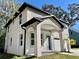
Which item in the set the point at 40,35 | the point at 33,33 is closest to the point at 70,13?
the point at 33,33

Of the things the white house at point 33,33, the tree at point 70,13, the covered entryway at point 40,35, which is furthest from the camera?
the tree at point 70,13

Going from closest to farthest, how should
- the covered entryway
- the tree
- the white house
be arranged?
the covered entryway → the white house → the tree

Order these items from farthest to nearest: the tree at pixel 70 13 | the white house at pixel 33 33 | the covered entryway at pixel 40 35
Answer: the tree at pixel 70 13 < the white house at pixel 33 33 < the covered entryway at pixel 40 35

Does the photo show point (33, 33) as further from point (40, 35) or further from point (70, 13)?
point (70, 13)

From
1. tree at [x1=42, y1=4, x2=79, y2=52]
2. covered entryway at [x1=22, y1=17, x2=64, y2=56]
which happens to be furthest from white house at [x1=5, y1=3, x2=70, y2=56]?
tree at [x1=42, y1=4, x2=79, y2=52]

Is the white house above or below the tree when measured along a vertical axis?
below

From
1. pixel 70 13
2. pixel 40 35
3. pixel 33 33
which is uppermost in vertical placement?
pixel 70 13

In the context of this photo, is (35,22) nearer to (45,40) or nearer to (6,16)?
(6,16)

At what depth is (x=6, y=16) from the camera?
1695 centimetres

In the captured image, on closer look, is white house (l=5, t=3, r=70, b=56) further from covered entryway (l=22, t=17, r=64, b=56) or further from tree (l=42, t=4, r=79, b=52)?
tree (l=42, t=4, r=79, b=52)

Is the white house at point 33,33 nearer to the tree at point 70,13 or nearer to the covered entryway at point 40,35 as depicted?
the covered entryway at point 40,35

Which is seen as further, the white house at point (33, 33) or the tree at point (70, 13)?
the tree at point (70, 13)

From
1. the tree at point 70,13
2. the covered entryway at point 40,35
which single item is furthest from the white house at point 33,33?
the tree at point 70,13

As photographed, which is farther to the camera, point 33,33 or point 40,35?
point 33,33
